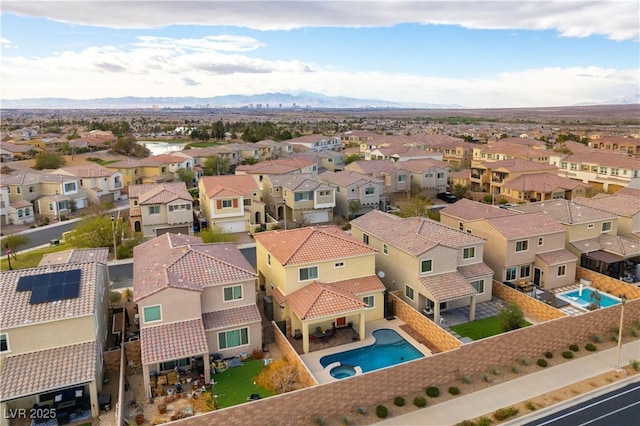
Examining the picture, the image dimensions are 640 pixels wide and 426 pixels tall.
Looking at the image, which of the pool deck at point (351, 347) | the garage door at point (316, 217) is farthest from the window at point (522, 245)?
the garage door at point (316, 217)

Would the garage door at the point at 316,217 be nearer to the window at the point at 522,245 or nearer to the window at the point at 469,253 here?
the window at the point at 469,253

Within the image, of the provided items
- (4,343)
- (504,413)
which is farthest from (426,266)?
(4,343)

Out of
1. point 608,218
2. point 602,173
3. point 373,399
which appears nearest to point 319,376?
point 373,399

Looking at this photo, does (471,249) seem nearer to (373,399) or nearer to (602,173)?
(373,399)

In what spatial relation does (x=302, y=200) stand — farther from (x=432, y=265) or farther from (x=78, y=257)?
(x=78, y=257)

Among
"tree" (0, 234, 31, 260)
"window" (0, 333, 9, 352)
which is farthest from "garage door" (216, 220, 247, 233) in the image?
"window" (0, 333, 9, 352)

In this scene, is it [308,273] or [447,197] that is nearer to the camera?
[308,273]
